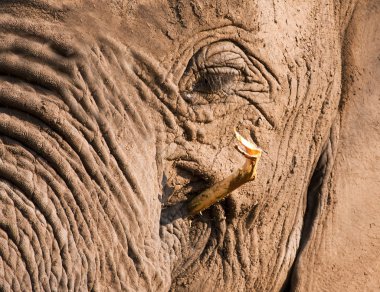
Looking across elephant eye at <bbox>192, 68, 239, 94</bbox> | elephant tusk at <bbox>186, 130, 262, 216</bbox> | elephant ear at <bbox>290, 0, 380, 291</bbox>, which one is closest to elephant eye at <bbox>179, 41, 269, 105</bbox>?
elephant eye at <bbox>192, 68, 239, 94</bbox>

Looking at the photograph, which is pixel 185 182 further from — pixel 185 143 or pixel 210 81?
pixel 210 81

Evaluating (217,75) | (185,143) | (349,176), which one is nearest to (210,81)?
(217,75)

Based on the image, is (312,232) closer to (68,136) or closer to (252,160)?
(252,160)

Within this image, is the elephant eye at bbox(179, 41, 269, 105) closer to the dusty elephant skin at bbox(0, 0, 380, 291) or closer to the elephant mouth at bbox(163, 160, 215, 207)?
the dusty elephant skin at bbox(0, 0, 380, 291)

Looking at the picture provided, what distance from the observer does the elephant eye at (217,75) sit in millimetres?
3100

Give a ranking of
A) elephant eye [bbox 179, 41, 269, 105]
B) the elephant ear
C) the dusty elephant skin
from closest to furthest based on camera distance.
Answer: the dusty elephant skin, elephant eye [bbox 179, 41, 269, 105], the elephant ear

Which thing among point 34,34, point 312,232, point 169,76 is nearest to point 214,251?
point 312,232

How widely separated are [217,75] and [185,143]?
18cm

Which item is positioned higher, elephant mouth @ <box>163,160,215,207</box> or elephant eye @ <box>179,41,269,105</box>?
elephant eye @ <box>179,41,269,105</box>

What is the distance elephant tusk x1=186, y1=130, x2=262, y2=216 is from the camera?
3.00 meters

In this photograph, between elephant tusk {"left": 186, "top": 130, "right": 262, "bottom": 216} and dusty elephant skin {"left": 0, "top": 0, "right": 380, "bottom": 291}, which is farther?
elephant tusk {"left": 186, "top": 130, "right": 262, "bottom": 216}

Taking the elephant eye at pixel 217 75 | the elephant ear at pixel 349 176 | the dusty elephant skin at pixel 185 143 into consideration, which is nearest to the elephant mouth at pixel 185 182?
the dusty elephant skin at pixel 185 143

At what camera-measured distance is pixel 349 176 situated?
352cm

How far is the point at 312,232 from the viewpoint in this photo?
11.5 feet
